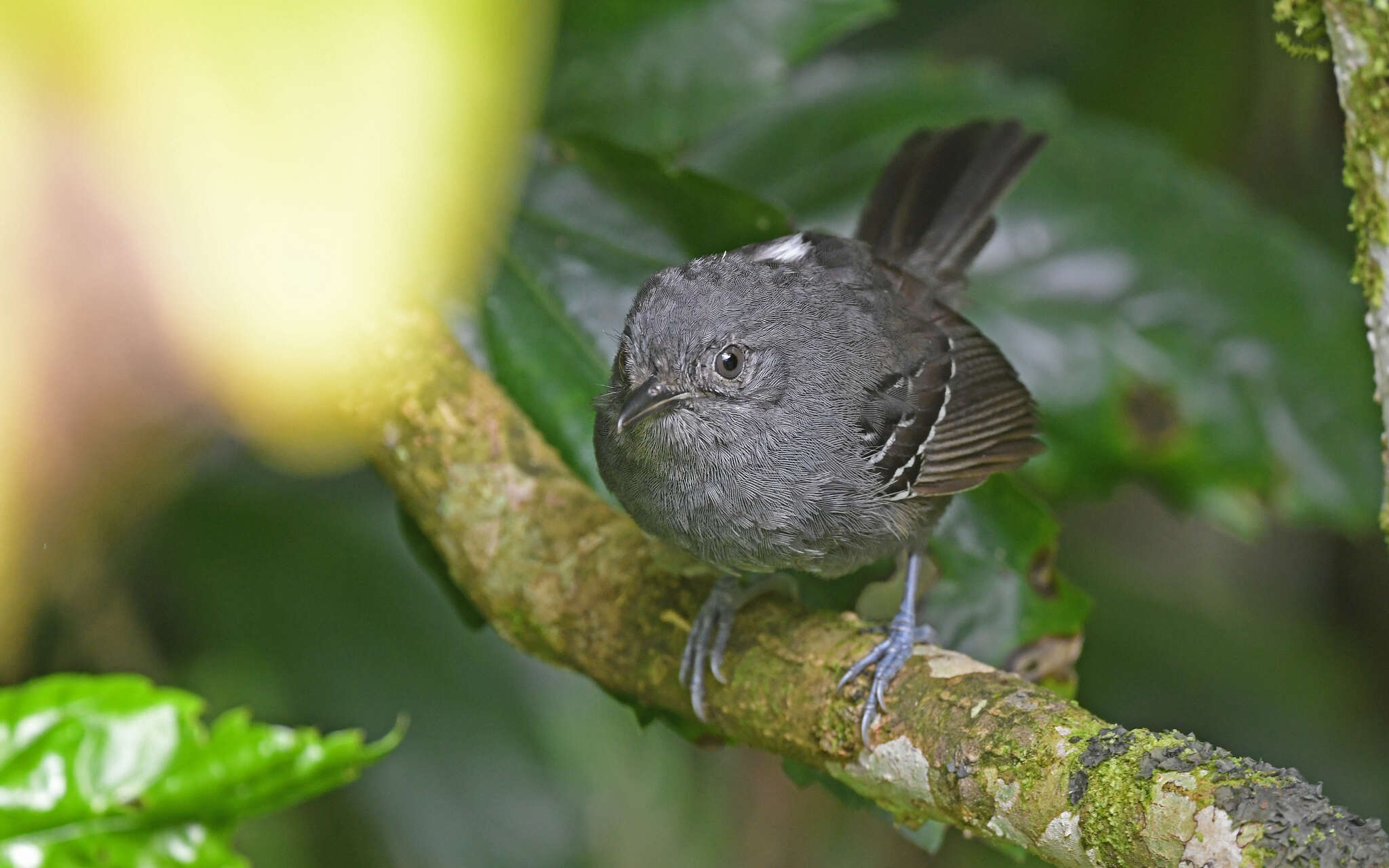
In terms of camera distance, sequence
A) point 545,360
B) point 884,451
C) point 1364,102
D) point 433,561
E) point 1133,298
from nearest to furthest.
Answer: point 1364,102
point 884,451
point 433,561
point 545,360
point 1133,298

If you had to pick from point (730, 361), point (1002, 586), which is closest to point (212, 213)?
point (730, 361)

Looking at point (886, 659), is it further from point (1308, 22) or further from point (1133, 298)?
point (1133, 298)

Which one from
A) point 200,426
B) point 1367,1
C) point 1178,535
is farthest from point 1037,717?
point 1178,535

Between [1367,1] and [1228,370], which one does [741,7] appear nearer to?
[1228,370]

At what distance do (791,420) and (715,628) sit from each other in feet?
1.79

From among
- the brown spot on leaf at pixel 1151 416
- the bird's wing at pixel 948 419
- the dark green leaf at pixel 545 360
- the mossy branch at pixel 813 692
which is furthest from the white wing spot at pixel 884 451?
the brown spot on leaf at pixel 1151 416

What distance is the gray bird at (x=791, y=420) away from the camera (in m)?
3.00

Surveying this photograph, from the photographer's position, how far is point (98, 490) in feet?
11.5

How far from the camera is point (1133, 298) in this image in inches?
158

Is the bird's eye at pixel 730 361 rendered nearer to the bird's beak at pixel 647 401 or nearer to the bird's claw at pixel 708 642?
the bird's beak at pixel 647 401

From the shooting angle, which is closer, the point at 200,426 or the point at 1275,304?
the point at 200,426

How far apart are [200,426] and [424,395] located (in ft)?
3.19

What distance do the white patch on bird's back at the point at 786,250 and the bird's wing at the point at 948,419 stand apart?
0.39m

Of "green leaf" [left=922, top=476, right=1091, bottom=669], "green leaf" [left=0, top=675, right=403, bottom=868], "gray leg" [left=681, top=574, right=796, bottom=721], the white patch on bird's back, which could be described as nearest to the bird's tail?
the white patch on bird's back
